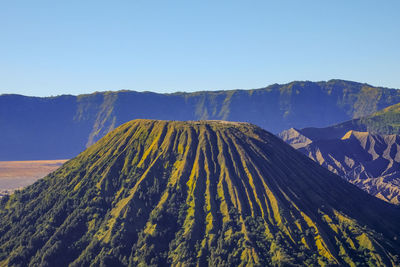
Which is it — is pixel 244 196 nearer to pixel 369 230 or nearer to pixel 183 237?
pixel 183 237

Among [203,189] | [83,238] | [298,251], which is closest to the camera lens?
[298,251]

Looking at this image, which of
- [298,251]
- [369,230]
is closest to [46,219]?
[298,251]

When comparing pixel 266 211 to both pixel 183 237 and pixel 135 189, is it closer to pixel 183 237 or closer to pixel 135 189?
pixel 183 237

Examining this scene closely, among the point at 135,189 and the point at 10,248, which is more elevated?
the point at 135,189

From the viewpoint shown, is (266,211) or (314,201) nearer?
(266,211)

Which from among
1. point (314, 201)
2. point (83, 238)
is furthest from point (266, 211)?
point (83, 238)

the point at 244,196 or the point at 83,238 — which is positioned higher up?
the point at 244,196

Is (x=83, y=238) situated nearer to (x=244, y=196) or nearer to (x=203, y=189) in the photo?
(x=203, y=189)

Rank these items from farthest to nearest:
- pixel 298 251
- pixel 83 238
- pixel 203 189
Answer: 1. pixel 203 189
2. pixel 83 238
3. pixel 298 251

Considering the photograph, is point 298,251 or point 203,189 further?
point 203,189
